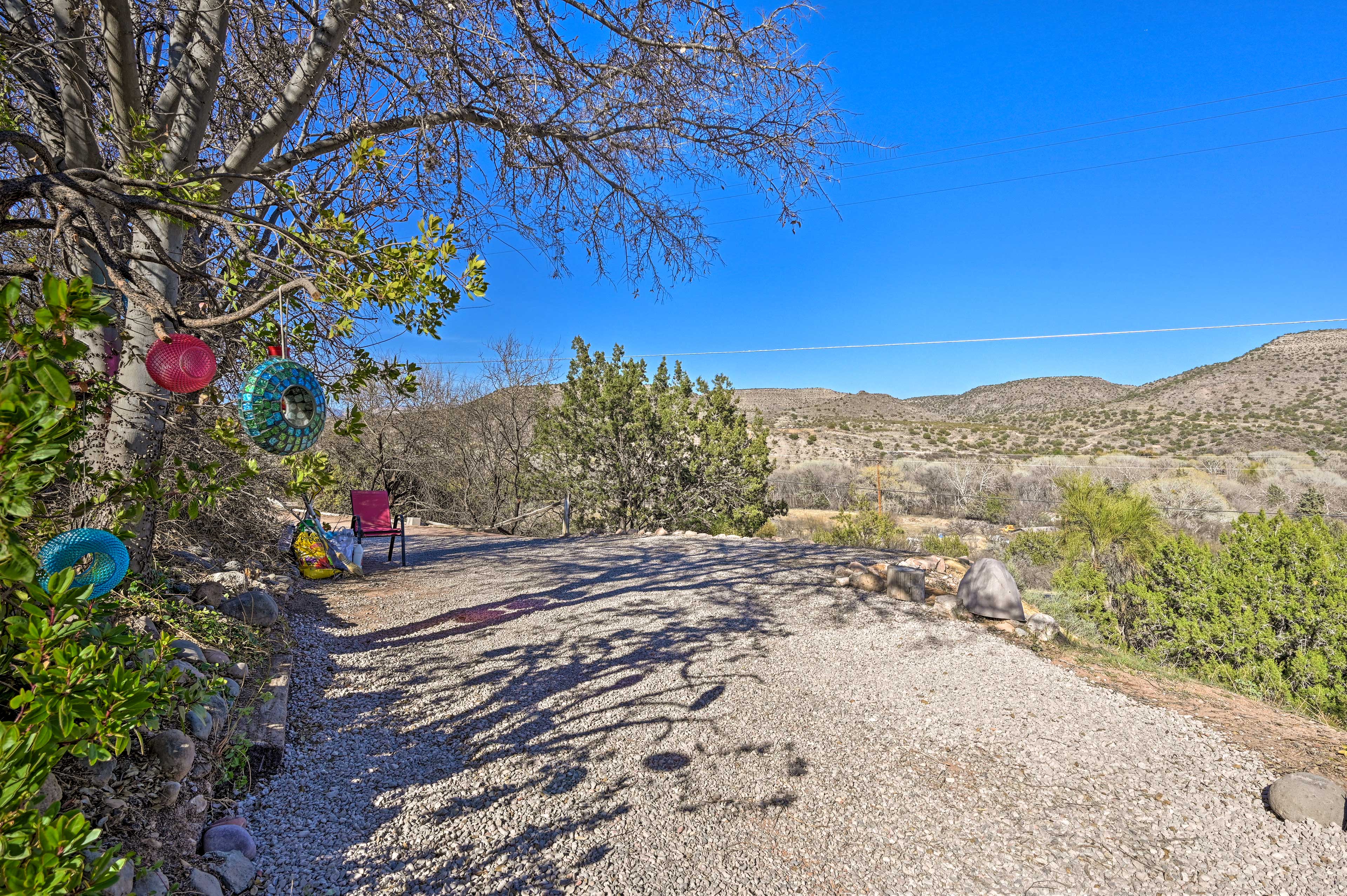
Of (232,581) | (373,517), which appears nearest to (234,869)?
(232,581)

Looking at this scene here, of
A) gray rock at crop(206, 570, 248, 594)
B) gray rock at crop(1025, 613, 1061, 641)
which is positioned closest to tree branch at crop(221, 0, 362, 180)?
gray rock at crop(206, 570, 248, 594)

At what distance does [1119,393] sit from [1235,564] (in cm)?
3823

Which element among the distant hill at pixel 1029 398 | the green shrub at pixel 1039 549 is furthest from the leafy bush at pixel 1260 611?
the distant hill at pixel 1029 398

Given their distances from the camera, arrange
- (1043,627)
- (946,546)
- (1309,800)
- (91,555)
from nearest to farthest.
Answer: (91,555)
(1309,800)
(1043,627)
(946,546)

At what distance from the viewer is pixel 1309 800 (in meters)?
2.50

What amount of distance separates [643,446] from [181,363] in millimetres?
10530

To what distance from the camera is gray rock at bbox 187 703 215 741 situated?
2.34 meters

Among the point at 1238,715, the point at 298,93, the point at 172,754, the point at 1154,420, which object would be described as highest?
the point at 298,93

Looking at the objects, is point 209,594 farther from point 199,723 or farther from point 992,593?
point 992,593

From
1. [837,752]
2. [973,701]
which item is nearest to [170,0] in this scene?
[837,752]

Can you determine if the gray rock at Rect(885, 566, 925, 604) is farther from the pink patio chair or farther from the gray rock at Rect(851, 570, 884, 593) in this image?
the pink patio chair

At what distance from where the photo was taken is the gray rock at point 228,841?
6.57 feet

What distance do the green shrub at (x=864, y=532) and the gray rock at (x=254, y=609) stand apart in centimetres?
827

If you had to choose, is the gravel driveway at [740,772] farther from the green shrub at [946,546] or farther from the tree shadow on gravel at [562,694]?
the green shrub at [946,546]
